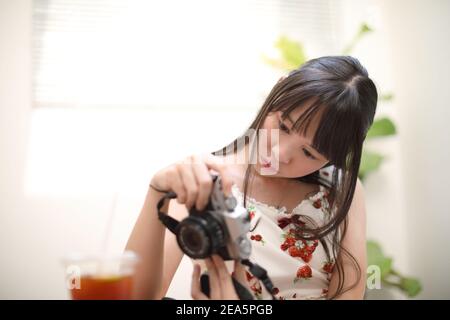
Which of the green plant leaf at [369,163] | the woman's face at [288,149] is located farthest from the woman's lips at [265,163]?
the green plant leaf at [369,163]

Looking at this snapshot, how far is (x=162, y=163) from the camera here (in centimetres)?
165

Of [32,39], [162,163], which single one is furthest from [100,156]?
[32,39]

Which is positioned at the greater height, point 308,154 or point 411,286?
point 308,154

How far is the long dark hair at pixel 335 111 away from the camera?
78 centimetres

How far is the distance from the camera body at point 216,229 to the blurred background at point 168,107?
83 centimetres

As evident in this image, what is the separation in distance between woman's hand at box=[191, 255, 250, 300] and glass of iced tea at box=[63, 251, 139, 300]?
154 millimetres

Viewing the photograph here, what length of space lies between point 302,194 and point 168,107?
3.07ft

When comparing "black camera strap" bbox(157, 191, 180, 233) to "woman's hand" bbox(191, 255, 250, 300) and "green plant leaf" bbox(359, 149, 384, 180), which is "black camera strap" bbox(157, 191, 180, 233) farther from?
"green plant leaf" bbox(359, 149, 384, 180)

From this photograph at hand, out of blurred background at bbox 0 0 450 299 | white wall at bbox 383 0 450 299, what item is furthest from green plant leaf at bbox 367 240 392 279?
white wall at bbox 383 0 450 299

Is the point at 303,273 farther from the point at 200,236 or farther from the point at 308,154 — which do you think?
the point at 200,236

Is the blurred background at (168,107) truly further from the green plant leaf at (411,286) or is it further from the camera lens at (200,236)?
the camera lens at (200,236)

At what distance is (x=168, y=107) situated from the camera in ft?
5.63

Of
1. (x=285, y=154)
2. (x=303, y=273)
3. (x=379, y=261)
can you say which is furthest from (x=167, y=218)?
(x=379, y=261)

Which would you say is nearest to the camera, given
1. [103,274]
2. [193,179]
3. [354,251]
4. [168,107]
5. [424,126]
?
[103,274]
